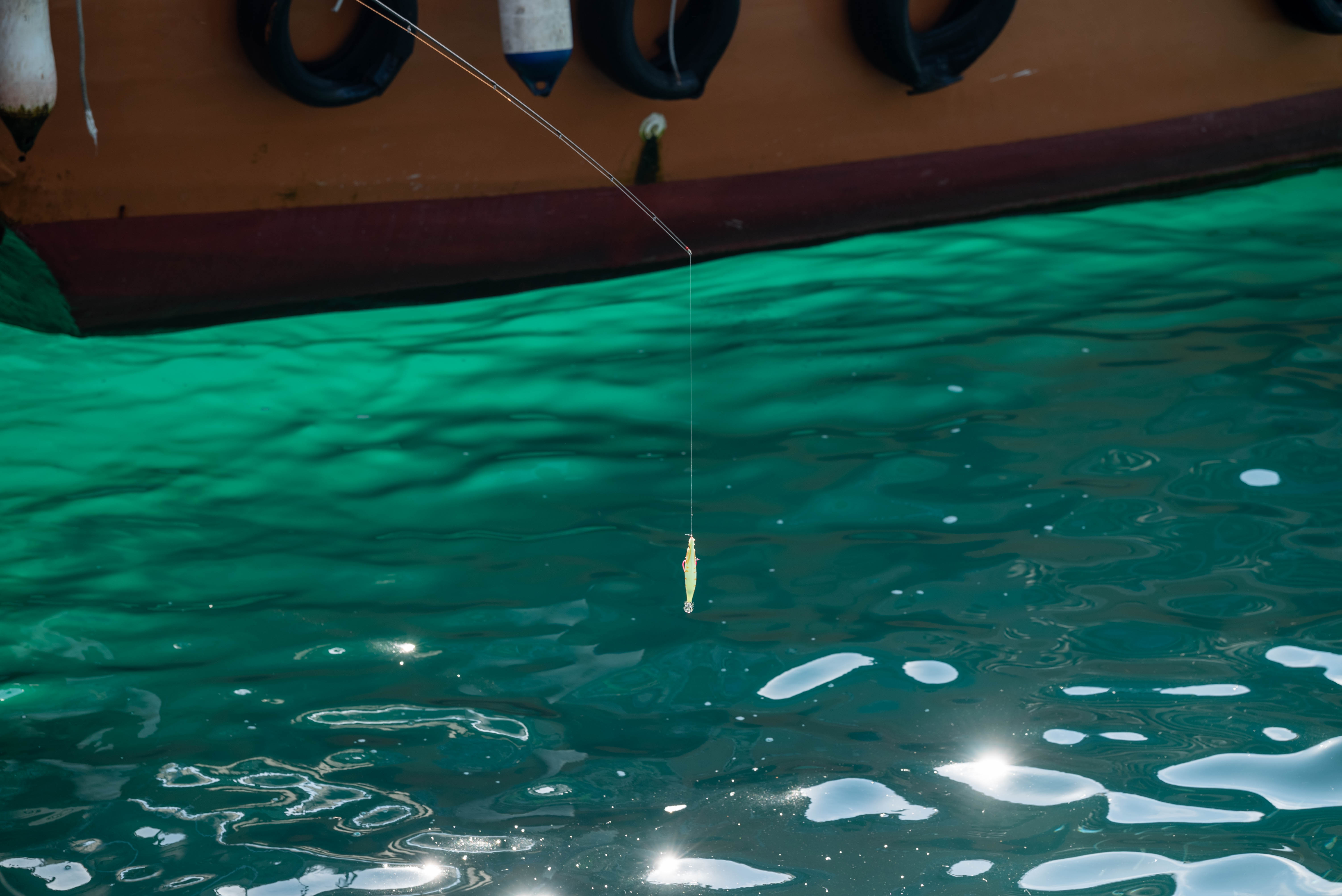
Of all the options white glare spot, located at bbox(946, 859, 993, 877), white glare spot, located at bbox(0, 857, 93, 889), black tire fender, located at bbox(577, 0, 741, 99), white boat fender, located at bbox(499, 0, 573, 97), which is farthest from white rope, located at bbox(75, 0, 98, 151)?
white glare spot, located at bbox(946, 859, 993, 877)

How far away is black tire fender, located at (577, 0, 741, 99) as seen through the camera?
5039mm

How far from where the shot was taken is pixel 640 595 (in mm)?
2971

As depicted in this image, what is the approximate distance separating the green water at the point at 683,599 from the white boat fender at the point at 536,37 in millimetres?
1062

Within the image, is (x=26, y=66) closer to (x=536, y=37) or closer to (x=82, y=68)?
(x=82, y=68)

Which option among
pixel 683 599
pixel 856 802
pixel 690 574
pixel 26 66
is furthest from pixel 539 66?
pixel 856 802

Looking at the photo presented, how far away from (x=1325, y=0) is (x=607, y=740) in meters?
6.35

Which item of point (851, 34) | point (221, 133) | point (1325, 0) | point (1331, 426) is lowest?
point (1331, 426)

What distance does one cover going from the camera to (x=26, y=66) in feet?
12.7

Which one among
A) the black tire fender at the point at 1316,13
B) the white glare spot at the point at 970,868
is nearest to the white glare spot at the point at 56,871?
the white glare spot at the point at 970,868

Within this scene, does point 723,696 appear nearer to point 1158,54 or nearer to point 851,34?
point 851,34

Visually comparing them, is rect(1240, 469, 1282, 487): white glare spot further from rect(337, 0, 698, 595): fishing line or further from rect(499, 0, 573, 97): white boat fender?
rect(499, 0, 573, 97): white boat fender

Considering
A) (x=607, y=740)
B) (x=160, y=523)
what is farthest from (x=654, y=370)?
(x=607, y=740)

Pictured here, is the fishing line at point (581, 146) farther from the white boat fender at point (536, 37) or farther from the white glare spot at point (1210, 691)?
the white glare spot at point (1210, 691)

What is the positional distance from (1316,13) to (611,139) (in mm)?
4157
